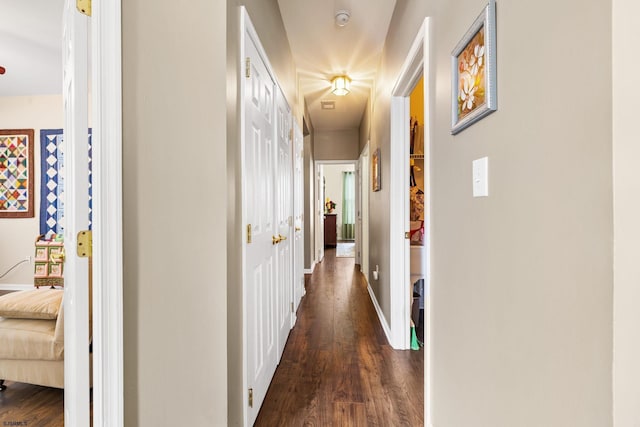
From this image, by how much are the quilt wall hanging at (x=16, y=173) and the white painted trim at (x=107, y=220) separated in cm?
436

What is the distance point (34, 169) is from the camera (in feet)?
13.3

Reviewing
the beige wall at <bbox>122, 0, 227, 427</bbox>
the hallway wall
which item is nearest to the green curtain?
the hallway wall

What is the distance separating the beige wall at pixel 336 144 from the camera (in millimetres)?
6152

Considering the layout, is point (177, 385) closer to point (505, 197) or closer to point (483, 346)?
point (483, 346)

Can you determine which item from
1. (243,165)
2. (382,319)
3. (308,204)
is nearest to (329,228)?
(308,204)

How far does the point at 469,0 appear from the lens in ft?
3.50

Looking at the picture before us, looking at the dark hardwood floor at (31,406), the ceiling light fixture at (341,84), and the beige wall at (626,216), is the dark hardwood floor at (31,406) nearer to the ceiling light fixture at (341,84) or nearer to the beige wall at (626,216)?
the beige wall at (626,216)

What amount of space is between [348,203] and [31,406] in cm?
893

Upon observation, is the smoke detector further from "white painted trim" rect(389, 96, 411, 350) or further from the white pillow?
the white pillow

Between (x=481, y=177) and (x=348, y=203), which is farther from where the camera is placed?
(x=348, y=203)

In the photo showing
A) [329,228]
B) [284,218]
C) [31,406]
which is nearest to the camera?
[31,406]

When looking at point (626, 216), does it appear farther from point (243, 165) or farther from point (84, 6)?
point (84, 6)

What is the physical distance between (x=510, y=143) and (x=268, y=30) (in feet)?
5.82

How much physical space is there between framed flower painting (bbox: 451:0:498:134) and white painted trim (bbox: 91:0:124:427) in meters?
1.14
